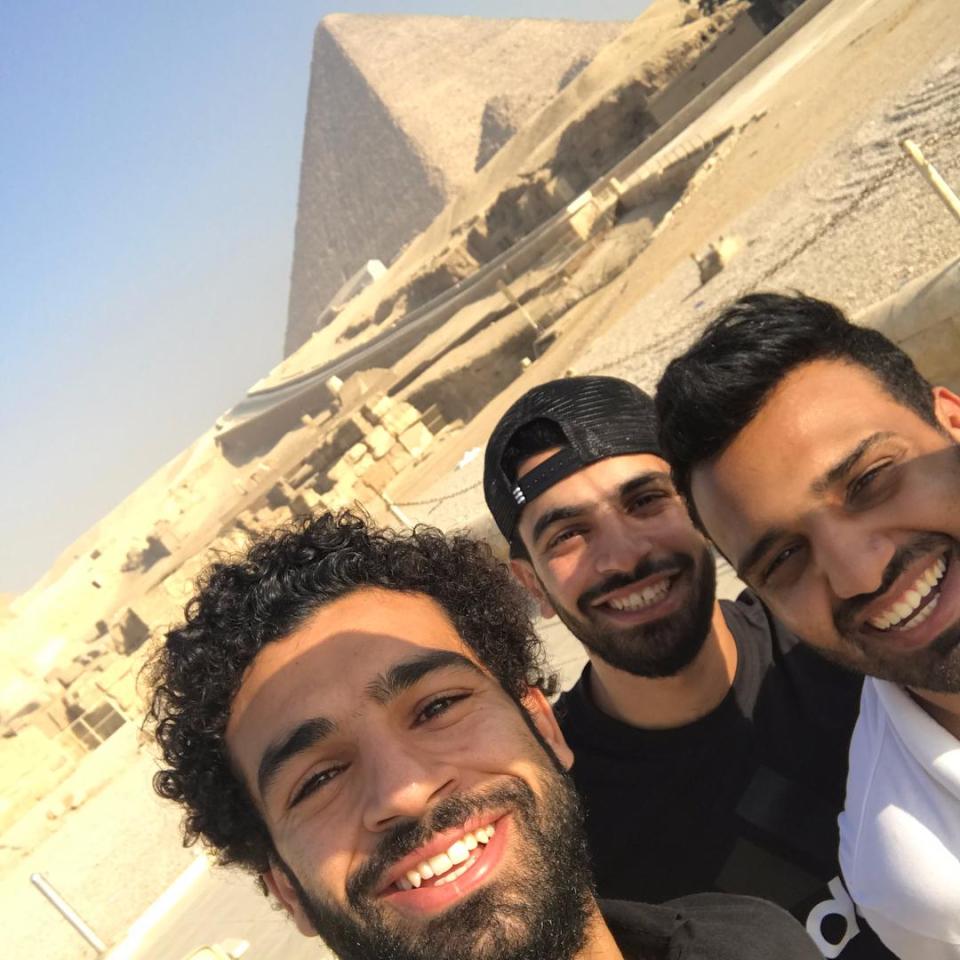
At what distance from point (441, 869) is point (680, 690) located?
1053mm

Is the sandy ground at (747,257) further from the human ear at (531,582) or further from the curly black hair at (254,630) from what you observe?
the curly black hair at (254,630)

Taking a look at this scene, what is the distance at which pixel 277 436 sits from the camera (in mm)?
44094

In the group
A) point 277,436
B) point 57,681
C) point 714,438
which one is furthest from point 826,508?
point 277,436

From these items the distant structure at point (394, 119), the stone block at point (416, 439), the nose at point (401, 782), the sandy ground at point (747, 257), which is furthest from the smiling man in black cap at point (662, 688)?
the distant structure at point (394, 119)

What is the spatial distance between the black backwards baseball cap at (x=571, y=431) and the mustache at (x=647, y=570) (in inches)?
13.4

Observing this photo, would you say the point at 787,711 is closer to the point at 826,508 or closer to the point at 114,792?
the point at 826,508

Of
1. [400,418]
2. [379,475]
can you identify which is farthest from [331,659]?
[400,418]

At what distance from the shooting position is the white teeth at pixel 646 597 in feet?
7.66

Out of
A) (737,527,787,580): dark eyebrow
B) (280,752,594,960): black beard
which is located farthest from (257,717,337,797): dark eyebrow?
(737,527,787,580): dark eyebrow

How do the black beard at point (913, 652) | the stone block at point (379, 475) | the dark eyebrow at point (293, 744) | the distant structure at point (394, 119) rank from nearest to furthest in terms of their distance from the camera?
the black beard at point (913, 652), the dark eyebrow at point (293, 744), the stone block at point (379, 475), the distant structure at point (394, 119)

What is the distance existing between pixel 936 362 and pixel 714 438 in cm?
255

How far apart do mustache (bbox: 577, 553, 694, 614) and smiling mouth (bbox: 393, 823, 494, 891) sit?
1.02 m

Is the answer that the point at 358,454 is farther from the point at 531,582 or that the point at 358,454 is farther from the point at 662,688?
the point at 662,688

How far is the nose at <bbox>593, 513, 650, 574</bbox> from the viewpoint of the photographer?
2.34 m
